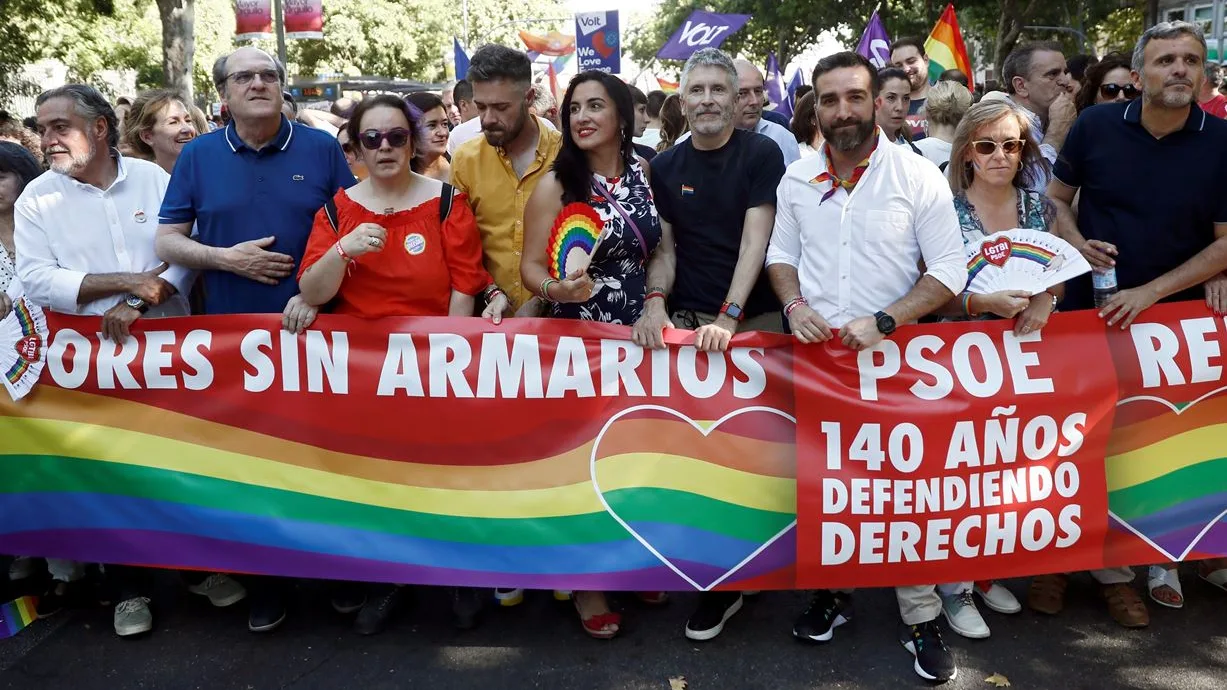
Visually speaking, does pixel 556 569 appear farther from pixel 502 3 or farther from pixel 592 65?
pixel 502 3

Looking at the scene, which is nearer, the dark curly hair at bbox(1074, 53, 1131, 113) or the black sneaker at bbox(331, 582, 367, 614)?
A: the black sneaker at bbox(331, 582, 367, 614)

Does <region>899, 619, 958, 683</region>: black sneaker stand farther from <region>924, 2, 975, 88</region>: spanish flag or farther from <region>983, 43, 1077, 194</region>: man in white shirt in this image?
<region>924, 2, 975, 88</region>: spanish flag

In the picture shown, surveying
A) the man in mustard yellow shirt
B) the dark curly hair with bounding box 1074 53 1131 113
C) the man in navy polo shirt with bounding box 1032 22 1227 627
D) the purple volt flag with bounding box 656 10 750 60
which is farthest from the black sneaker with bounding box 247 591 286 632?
the purple volt flag with bounding box 656 10 750 60

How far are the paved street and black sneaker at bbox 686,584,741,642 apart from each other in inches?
1.9

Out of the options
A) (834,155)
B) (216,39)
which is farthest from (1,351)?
(216,39)

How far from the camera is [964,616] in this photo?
4.04 m

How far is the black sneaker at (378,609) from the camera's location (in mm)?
4172

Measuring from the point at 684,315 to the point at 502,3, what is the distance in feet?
226

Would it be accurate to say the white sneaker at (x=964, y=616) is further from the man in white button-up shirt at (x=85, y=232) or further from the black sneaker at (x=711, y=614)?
the man in white button-up shirt at (x=85, y=232)

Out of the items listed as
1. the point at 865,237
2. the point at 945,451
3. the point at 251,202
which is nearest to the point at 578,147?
the point at 865,237

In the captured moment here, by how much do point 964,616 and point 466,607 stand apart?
6.33ft

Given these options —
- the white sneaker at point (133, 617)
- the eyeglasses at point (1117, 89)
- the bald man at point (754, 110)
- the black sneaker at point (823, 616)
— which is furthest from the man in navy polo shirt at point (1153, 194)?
the white sneaker at point (133, 617)

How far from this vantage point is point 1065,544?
391 cm

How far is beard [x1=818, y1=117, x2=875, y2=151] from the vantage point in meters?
3.77
